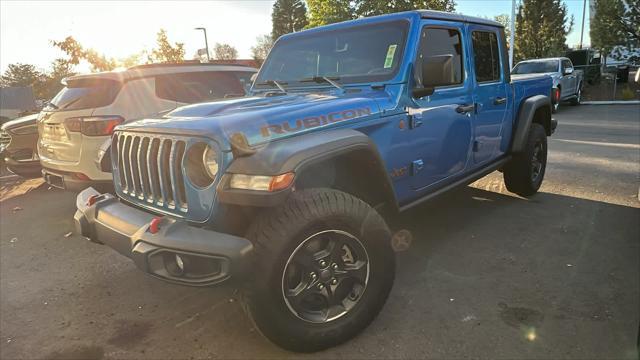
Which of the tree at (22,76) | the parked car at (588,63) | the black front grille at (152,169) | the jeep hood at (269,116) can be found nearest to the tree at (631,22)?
the parked car at (588,63)

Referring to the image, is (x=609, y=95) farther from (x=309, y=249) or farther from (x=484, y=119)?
(x=309, y=249)

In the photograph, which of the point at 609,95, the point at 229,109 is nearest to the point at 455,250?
the point at 229,109

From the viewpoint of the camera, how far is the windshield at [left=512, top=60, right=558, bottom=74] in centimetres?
1441

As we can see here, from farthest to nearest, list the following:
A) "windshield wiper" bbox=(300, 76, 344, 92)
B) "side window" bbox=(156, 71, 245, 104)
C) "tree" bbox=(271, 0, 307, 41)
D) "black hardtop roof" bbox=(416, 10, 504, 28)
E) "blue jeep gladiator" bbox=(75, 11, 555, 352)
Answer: "tree" bbox=(271, 0, 307, 41), "side window" bbox=(156, 71, 245, 104), "black hardtop roof" bbox=(416, 10, 504, 28), "windshield wiper" bbox=(300, 76, 344, 92), "blue jeep gladiator" bbox=(75, 11, 555, 352)

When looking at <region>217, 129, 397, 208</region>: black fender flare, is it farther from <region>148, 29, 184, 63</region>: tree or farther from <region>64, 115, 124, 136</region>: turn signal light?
<region>148, 29, 184, 63</region>: tree

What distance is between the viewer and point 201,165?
2354 mm

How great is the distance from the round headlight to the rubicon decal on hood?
0.29m

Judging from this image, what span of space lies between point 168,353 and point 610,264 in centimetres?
336

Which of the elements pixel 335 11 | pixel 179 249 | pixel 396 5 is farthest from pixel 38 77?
pixel 179 249

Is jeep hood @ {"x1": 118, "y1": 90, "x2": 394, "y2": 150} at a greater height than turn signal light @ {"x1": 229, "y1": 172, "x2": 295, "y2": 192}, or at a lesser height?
greater

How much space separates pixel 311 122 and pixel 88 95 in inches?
139

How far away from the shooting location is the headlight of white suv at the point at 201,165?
2.31 meters

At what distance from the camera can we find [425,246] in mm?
3953

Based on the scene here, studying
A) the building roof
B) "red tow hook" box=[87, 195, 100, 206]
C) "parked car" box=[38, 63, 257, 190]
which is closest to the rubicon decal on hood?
"red tow hook" box=[87, 195, 100, 206]
